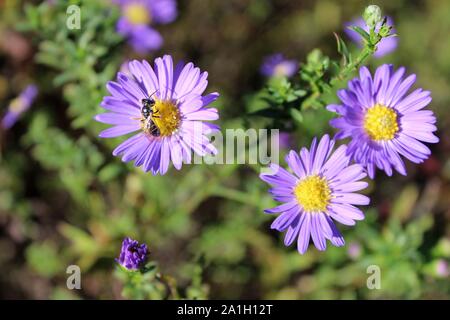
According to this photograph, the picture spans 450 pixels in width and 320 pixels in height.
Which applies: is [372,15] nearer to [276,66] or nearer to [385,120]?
[385,120]

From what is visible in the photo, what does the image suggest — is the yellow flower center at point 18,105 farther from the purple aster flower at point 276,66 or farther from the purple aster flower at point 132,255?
the purple aster flower at point 132,255

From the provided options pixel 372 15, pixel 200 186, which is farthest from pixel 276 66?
pixel 372 15

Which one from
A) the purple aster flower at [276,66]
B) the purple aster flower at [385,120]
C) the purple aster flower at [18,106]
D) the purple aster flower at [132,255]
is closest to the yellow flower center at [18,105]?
the purple aster flower at [18,106]

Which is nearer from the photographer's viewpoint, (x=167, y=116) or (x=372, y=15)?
(x=372, y=15)

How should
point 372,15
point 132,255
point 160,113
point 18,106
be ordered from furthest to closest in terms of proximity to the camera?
point 18,106 < point 160,113 < point 132,255 < point 372,15

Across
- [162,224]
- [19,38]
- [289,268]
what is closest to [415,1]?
[289,268]

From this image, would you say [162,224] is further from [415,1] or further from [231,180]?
[415,1]

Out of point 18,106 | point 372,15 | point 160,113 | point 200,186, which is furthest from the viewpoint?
point 18,106
